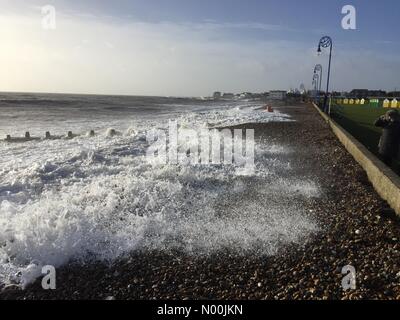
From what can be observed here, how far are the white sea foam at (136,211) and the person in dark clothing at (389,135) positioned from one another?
7.23 ft

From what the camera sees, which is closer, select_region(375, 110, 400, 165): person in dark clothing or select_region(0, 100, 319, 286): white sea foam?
select_region(0, 100, 319, 286): white sea foam

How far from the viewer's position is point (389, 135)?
8.72m

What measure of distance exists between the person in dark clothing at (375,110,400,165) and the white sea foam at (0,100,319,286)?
220cm

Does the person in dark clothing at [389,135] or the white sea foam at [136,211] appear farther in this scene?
the person in dark clothing at [389,135]

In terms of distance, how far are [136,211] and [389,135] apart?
642cm

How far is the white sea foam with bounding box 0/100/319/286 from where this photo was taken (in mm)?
5480

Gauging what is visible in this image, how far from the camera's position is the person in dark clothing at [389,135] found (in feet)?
27.8

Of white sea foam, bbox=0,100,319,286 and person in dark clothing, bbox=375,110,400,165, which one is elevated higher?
person in dark clothing, bbox=375,110,400,165

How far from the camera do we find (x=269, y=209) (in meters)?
7.00

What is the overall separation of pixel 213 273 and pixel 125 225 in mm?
2228

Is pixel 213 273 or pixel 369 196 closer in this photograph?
pixel 213 273
